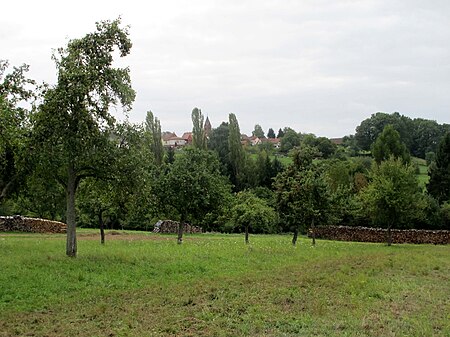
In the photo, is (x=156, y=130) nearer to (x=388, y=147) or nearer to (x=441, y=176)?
(x=388, y=147)

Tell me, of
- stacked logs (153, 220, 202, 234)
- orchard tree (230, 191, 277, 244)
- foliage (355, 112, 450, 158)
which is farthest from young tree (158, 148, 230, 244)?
foliage (355, 112, 450, 158)

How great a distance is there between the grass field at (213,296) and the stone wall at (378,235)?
26.8 meters

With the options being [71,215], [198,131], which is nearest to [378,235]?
[71,215]

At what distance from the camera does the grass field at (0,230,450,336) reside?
1099cm

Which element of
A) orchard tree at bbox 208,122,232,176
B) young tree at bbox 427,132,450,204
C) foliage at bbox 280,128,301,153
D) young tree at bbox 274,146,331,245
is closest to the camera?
young tree at bbox 274,146,331,245

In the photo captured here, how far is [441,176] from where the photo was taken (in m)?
64.2

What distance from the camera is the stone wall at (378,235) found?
47.6m

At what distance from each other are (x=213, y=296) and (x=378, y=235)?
128 feet

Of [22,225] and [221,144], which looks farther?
[221,144]

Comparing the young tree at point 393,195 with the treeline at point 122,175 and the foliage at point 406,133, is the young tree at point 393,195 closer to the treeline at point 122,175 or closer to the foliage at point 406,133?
the treeline at point 122,175

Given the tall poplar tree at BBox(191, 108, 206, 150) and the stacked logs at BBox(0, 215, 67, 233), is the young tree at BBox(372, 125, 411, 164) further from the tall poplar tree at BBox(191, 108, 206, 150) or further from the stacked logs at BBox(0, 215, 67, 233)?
the stacked logs at BBox(0, 215, 67, 233)

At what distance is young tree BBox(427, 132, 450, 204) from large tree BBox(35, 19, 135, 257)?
179 ft

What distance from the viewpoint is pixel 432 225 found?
53156mm

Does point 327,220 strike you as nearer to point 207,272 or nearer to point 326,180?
point 326,180
